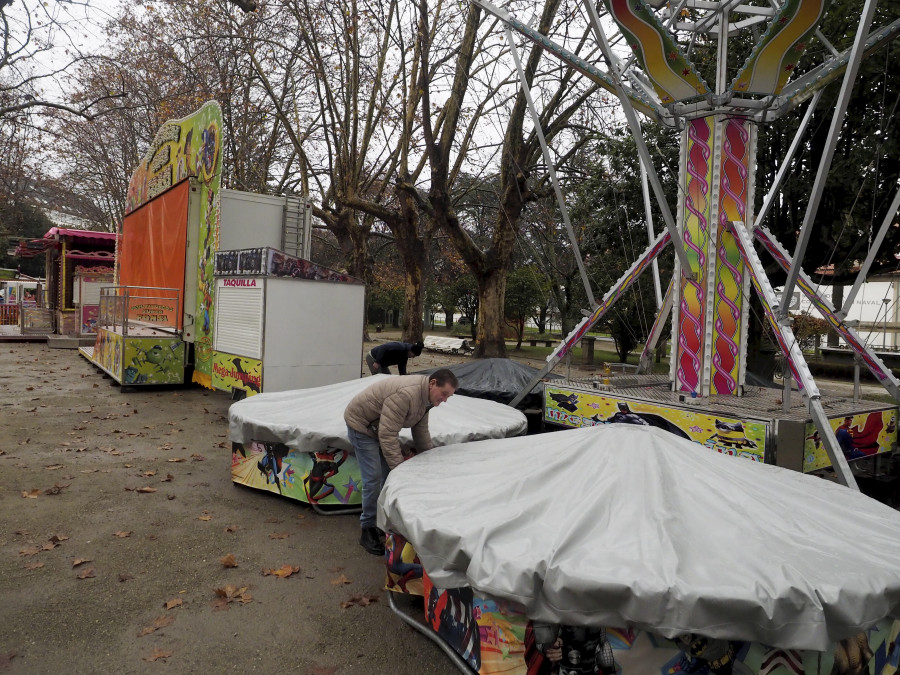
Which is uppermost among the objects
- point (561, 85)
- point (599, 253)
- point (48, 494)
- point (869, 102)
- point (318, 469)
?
point (561, 85)

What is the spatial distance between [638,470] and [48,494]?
590 cm

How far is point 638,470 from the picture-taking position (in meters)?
3.70

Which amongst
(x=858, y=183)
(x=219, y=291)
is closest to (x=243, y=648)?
(x=219, y=291)

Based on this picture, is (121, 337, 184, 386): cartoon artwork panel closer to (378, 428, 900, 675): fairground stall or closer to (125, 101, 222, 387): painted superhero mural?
(125, 101, 222, 387): painted superhero mural

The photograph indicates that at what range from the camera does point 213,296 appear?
1227 cm

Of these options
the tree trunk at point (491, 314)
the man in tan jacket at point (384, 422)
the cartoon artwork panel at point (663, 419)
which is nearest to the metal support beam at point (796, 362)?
the cartoon artwork panel at point (663, 419)

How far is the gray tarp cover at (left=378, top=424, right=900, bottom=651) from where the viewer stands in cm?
283

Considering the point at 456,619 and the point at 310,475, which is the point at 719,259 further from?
the point at 456,619

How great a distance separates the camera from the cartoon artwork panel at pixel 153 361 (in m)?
13.3

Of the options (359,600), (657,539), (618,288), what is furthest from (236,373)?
(657,539)

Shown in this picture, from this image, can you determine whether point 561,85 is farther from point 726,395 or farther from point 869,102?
point 726,395

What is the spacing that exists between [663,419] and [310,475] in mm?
3512

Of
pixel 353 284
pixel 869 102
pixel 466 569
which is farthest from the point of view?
pixel 353 284

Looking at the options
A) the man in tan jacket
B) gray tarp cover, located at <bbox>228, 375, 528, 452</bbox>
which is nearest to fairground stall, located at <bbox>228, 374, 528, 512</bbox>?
gray tarp cover, located at <bbox>228, 375, 528, 452</bbox>
